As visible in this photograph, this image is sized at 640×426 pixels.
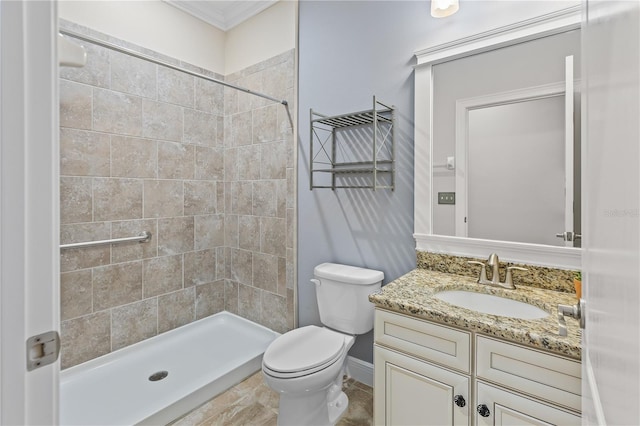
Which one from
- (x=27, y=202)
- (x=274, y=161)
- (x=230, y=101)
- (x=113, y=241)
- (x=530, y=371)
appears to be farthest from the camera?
(x=230, y=101)

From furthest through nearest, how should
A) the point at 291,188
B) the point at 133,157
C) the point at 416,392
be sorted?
1. the point at 291,188
2. the point at 133,157
3. the point at 416,392

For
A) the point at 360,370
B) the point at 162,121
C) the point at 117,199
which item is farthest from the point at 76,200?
the point at 360,370

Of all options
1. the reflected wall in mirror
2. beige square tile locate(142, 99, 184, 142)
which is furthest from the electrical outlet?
beige square tile locate(142, 99, 184, 142)

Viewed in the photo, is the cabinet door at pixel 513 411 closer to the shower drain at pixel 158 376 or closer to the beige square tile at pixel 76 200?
the shower drain at pixel 158 376

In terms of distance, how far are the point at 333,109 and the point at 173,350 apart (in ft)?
6.63

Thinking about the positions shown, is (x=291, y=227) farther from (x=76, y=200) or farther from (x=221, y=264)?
(x=76, y=200)

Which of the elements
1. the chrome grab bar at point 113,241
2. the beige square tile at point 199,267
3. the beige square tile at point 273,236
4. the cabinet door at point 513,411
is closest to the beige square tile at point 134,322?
the beige square tile at point 199,267

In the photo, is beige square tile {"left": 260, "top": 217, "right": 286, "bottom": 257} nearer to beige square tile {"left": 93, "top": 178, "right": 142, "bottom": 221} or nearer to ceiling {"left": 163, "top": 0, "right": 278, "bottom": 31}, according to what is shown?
beige square tile {"left": 93, "top": 178, "right": 142, "bottom": 221}

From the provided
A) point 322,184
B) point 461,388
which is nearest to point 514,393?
point 461,388

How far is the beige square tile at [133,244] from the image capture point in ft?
6.93

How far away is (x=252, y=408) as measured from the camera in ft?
5.83

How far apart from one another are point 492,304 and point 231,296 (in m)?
2.07

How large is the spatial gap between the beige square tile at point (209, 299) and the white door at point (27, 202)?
7.09 feet

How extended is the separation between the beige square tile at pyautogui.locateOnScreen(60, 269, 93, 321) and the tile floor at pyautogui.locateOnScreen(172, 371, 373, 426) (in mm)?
929
